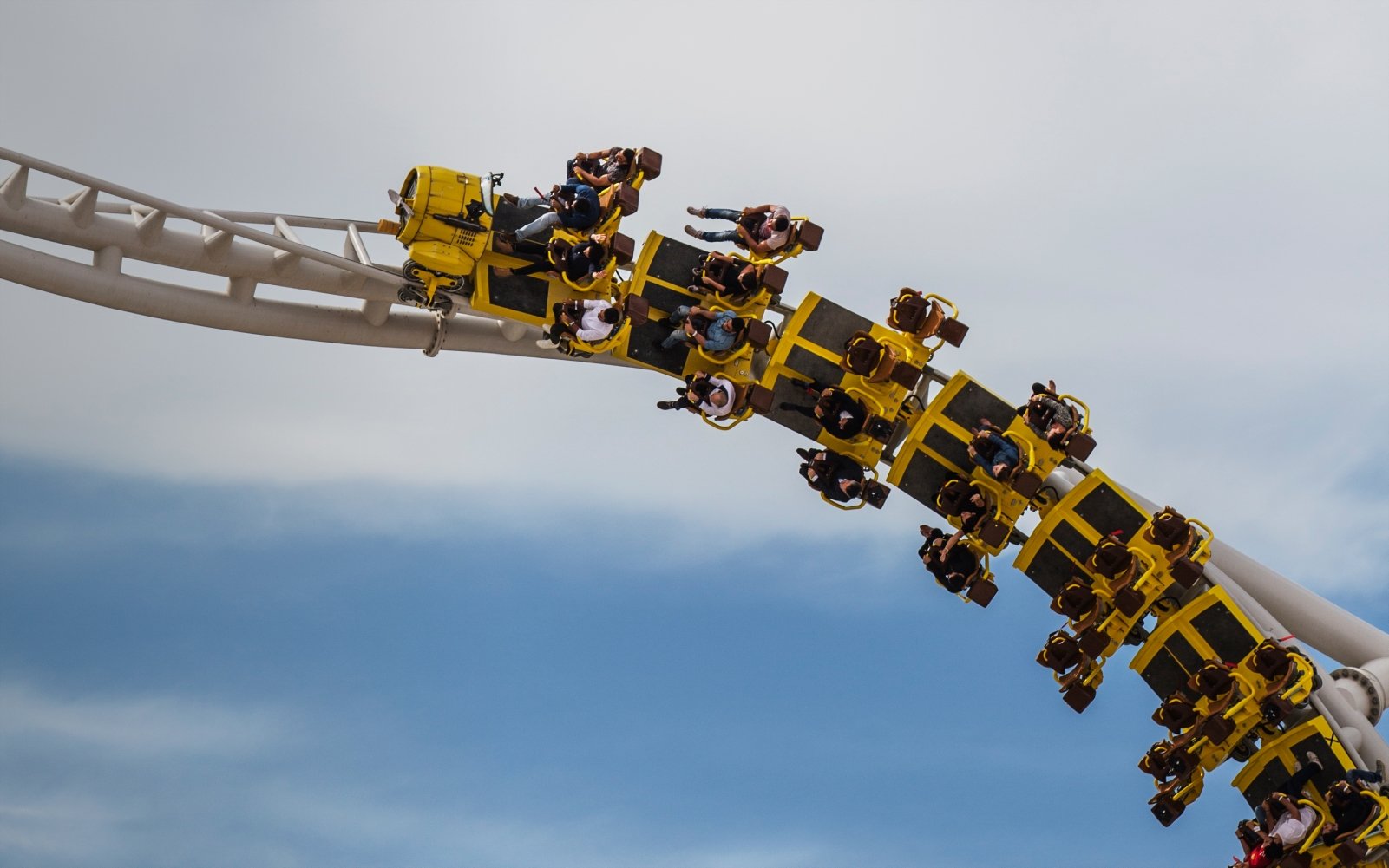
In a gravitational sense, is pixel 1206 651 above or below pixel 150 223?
below

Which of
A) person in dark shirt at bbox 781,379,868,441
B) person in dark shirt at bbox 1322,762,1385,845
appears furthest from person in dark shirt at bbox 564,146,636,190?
person in dark shirt at bbox 1322,762,1385,845

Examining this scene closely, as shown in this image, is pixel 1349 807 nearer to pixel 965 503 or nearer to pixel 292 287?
pixel 965 503

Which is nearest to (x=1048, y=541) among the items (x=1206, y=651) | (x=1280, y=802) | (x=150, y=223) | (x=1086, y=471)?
(x=1086, y=471)

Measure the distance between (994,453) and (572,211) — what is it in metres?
5.93

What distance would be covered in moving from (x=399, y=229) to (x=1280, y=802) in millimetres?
12526

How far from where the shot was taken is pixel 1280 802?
21938mm

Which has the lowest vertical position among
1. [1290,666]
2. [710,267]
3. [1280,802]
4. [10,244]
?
[1280,802]

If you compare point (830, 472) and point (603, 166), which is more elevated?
point (603, 166)

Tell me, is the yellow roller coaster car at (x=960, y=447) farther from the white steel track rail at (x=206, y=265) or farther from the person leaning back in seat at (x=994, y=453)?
the white steel track rail at (x=206, y=265)

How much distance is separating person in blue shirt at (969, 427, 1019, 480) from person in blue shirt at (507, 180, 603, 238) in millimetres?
5399

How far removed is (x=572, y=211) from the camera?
21.0 metres

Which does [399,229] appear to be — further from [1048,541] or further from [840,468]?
[1048,541]

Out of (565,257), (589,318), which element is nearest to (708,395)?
(589,318)

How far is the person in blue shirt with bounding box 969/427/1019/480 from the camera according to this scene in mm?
22141
